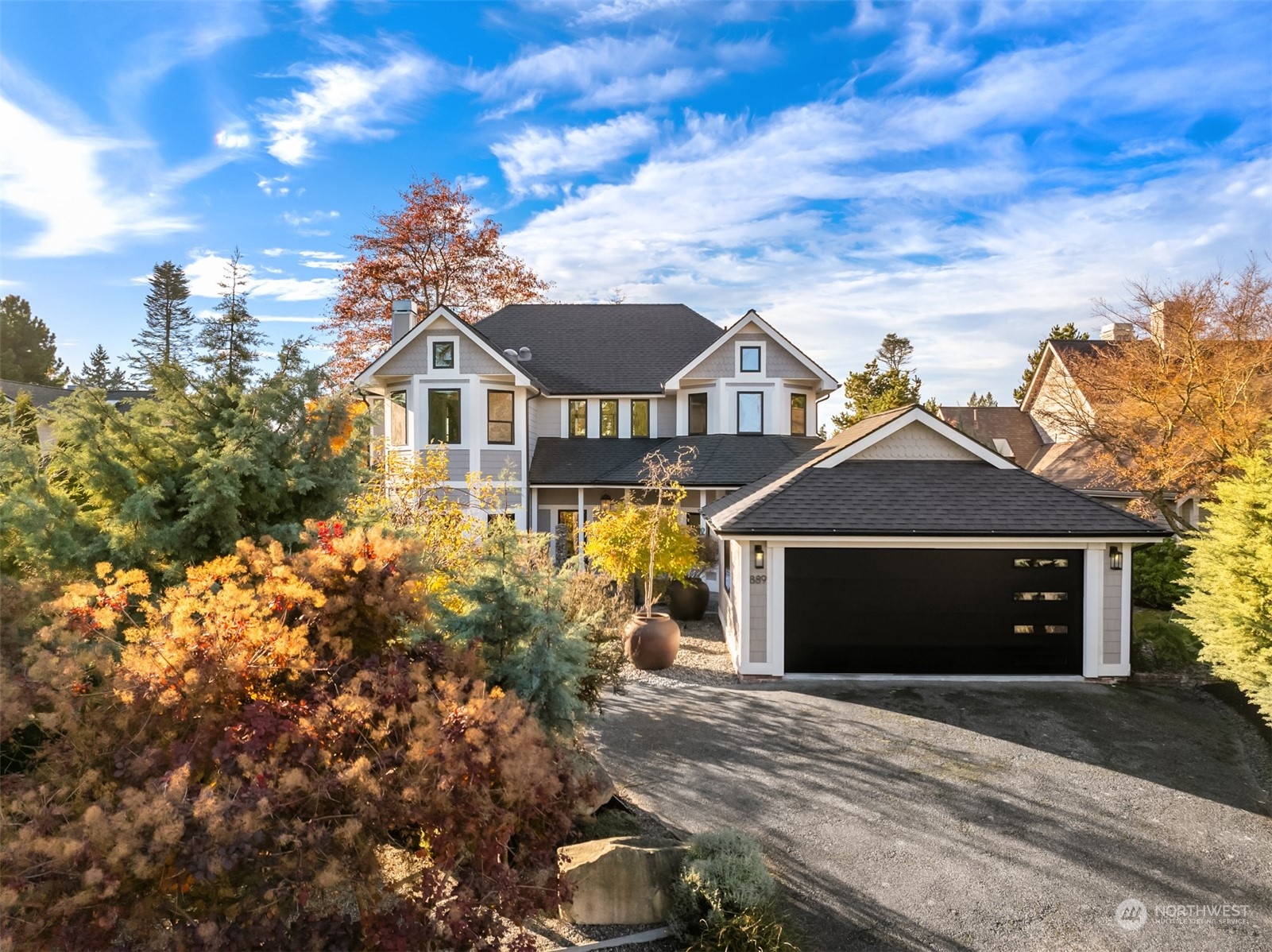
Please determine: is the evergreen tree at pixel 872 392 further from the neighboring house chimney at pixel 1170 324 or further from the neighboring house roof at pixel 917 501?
the neighboring house roof at pixel 917 501

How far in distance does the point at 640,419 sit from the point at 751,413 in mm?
3423

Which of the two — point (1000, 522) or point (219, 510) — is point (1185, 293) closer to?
point (1000, 522)

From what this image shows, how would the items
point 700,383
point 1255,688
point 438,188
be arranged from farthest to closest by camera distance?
point 438,188 < point 700,383 < point 1255,688

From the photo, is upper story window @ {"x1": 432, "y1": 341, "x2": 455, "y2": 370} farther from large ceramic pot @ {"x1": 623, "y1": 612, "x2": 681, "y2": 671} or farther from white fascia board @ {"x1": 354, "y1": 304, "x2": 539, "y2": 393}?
large ceramic pot @ {"x1": 623, "y1": 612, "x2": 681, "y2": 671}

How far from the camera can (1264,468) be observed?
8.08 m

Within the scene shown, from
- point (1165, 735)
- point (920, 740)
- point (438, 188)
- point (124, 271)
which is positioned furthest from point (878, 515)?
point (438, 188)

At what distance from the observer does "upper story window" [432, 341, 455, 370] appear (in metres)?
19.0

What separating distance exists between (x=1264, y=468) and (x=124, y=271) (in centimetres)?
1344

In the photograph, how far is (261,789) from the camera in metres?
3.33

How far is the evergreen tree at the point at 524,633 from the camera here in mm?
5469

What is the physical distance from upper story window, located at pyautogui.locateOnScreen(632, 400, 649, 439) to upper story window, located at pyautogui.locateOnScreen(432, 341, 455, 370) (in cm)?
567

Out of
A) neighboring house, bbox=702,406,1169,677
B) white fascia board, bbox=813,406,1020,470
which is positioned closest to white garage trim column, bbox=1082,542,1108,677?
neighboring house, bbox=702,406,1169,677

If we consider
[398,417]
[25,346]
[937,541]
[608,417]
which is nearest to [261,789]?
[937,541]

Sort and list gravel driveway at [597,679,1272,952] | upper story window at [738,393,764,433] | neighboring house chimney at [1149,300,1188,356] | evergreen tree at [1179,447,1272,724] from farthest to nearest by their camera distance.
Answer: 1. upper story window at [738,393,764,433]
2. neighboring house chimney at [1149,300,1188,356]
3. evergreen tree at [1179,447,1272,724]
4. gravel driveway at [597,679,1272,952]
